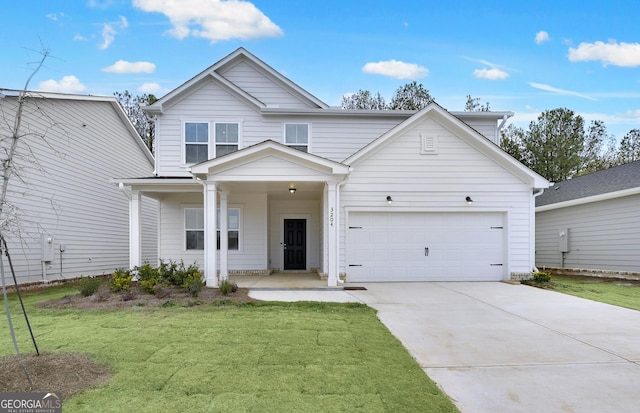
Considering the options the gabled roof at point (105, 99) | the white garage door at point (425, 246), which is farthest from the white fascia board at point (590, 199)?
the gabled roof at point (105, 99)

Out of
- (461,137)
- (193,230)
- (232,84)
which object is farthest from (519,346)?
(232,84)

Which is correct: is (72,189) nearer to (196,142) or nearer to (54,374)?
(196,142)

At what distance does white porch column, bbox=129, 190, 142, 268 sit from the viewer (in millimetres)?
11102

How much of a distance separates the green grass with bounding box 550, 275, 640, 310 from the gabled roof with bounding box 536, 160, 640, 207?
2.91 m

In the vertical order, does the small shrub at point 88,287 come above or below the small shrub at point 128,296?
above

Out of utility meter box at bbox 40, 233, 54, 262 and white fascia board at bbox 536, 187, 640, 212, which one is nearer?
utility meter box at bbox 40, 233, 54, 262

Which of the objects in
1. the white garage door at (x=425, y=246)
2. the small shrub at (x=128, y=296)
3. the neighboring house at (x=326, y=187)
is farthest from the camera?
the white garage door at (x=425, y=246)

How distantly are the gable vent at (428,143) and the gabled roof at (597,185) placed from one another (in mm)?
6339

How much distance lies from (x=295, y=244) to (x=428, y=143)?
6105 millimetres

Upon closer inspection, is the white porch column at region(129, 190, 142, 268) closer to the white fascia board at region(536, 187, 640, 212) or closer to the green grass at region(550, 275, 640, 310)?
the green grass at region(550, 275, 640, 310)

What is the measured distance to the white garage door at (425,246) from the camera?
449 inches

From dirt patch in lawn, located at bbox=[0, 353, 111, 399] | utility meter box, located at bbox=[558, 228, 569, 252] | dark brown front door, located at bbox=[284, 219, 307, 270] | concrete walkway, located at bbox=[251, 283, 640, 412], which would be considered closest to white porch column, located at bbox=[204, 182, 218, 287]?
concrete walkway, located at bbox=[251, 283, 640, 412]

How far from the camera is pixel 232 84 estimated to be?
1299 centimetres

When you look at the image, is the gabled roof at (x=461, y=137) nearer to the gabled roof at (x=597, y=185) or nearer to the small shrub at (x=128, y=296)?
the gabled roof at (x=597, y=185)
